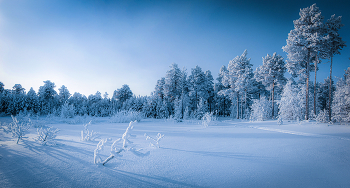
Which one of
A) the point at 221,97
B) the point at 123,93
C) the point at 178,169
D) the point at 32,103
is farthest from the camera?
the point at 123,93

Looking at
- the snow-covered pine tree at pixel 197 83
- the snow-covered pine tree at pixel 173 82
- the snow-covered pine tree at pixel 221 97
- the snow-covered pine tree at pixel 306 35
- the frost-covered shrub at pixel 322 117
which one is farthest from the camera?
the snow-covered pine tree at pixel 221 97

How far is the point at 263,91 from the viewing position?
26.2 m

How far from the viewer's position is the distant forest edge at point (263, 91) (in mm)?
11312

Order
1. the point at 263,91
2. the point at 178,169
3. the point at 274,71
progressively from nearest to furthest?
the point at 178,169 < the point at 274,71 < the point at 263,91

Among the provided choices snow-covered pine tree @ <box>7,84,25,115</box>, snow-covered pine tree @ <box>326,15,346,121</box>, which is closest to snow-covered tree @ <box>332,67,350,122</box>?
snow-covered pine tree @ <box>326,15,346,121</box>

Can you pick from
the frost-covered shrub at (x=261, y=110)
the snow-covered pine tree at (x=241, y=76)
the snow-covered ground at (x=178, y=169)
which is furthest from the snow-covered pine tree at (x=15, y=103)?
the snow-covered pine tree at (x=241, y=76)

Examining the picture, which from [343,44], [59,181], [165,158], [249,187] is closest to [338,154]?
[249,187]

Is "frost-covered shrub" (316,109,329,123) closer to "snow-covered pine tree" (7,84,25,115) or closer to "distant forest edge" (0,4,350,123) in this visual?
"distant forest edge" (0,4,350,123)

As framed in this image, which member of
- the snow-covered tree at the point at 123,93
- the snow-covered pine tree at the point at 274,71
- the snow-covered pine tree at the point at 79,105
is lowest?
the snow-covered pine tree at the point at 79,105

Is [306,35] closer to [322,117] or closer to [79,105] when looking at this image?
[322,117]

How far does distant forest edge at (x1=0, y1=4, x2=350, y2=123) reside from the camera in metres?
11.3

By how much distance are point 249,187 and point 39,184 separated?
7.41 feet

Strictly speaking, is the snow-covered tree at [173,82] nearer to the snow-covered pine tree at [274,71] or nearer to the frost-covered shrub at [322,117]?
the snow-covered pine tree at [274,71]

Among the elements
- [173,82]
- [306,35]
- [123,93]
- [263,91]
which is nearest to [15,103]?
[123,93]
